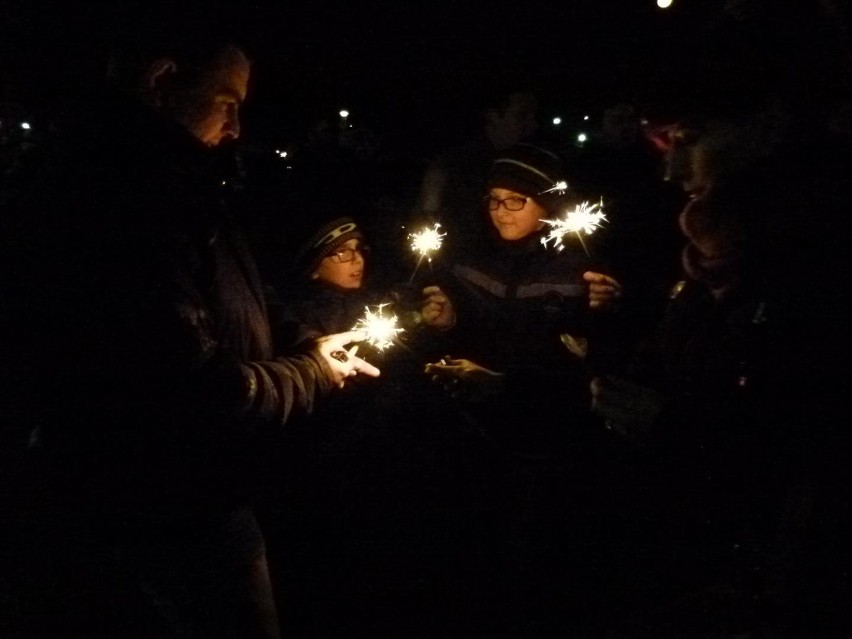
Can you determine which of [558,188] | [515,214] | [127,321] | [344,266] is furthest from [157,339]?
[558,188]

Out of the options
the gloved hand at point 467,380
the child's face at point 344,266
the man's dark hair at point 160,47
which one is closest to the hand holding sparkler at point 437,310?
the gloved hand at point 467,380

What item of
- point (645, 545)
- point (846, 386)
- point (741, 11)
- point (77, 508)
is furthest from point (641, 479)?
point (77, 508)

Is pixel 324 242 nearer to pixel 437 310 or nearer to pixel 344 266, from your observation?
pixel 344 266

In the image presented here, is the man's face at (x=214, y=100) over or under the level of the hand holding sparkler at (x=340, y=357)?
over

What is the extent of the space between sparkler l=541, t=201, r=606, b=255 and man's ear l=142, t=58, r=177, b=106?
7.60ft

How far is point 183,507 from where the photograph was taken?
2.02 metres

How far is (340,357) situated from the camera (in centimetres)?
273

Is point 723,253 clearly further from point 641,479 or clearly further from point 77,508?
point 77,508

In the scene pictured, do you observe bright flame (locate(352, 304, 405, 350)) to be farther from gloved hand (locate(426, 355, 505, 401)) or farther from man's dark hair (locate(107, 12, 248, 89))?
man's dark hair (locate(107, 12, 248, 89))

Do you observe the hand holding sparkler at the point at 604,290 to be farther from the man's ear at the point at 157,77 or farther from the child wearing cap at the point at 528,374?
the man's ear at the point at 157,77

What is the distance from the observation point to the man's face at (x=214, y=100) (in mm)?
2123

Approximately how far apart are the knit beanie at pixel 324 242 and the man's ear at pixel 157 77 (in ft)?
6.29

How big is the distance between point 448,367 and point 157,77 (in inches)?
83.4

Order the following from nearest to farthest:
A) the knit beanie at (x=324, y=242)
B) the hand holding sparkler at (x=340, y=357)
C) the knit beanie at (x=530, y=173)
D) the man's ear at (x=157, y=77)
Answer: the man's ear at (x=157, y=77) → the hand holding sparkler at (x=340, y=357) → the knit beanie at (x=530, y=173) → the knit beanie at (x=324, y=242)
